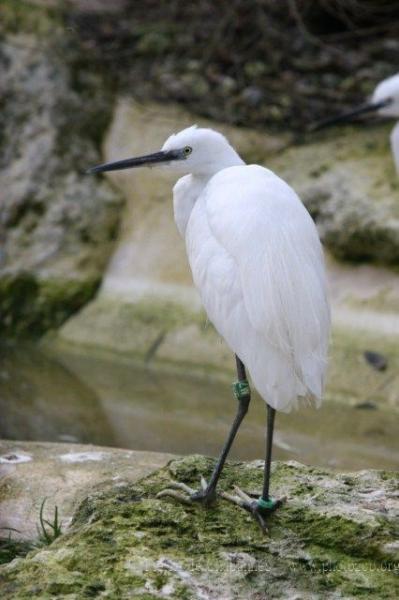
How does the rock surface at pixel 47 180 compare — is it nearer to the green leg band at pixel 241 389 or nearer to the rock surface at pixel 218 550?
the green leg band at pixel 241 389

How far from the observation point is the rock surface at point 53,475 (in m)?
3.92

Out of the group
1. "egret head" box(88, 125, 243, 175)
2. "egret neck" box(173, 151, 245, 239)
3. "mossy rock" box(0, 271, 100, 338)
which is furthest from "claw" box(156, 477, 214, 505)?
"mossy rock" box(0, 271, 100, 338)

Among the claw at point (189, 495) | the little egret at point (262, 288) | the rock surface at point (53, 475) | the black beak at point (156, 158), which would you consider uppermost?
the black beak at point (156, 158)

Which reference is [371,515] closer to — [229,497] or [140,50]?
[229,497]

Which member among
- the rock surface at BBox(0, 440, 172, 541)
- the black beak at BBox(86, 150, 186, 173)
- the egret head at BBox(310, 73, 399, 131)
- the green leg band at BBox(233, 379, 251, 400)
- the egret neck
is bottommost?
the rock surface at BBox(0, 440, 172, 541)

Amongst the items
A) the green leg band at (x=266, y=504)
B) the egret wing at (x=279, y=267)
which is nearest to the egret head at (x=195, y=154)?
the egret wing at (x=279, y=267)

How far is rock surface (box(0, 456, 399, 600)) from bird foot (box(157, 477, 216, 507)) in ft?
0.09

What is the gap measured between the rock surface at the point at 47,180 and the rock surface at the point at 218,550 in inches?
190

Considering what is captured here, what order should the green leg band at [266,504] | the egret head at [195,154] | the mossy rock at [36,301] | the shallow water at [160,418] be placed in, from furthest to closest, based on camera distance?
the mossy rock at [36,301] → the shallow water at [160,418] → the egret head at [195,154] → the green leg band at [266,504]

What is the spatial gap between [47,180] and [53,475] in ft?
15.5

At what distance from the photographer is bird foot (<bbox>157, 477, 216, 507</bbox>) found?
3334 mm

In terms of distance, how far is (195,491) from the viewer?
3381 mm

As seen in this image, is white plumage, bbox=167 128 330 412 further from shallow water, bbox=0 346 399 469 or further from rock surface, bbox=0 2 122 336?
rock surface, bbox=0 2 122 336

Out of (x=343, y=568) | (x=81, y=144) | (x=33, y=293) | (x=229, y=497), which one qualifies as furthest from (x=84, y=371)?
(x=343, y=568)
